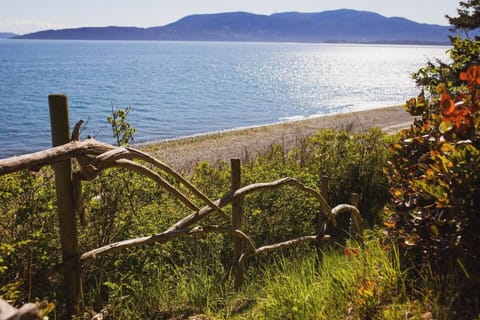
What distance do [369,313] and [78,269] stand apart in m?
2.00

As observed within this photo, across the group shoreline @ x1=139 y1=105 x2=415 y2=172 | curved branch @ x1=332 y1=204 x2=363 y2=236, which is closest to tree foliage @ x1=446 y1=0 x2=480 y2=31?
shoreline @ x1=139 y1=105 x2=415 y2=172

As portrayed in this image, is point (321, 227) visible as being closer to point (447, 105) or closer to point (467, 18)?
point (447, 105)

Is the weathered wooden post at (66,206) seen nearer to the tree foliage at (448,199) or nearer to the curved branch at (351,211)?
the tree foliage at (448,199)

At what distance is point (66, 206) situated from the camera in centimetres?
315

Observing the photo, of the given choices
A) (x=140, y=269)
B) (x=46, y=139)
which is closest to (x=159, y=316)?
(x=140, y=269)

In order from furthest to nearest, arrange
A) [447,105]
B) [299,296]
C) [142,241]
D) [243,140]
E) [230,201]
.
→ [243,140] < [230,201] < [142,241] < [299,296] < [447,105]

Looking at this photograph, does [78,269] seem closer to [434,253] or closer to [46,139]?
[434,253]

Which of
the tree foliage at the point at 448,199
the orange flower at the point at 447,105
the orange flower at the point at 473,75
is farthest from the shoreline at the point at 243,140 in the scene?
the orange flower at the point at 447,105

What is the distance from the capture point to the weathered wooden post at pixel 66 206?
309 centimetres

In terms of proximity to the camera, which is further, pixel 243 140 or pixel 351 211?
pixel 243 140

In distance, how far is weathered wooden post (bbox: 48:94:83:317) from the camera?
309 cm

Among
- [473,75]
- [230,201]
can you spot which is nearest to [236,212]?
[230,201]

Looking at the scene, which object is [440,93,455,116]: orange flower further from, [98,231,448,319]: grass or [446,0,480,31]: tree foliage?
[446,0,480,31]: tree foliage

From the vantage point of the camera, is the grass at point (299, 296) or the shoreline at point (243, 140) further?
the shoreline at point (243, 140)
